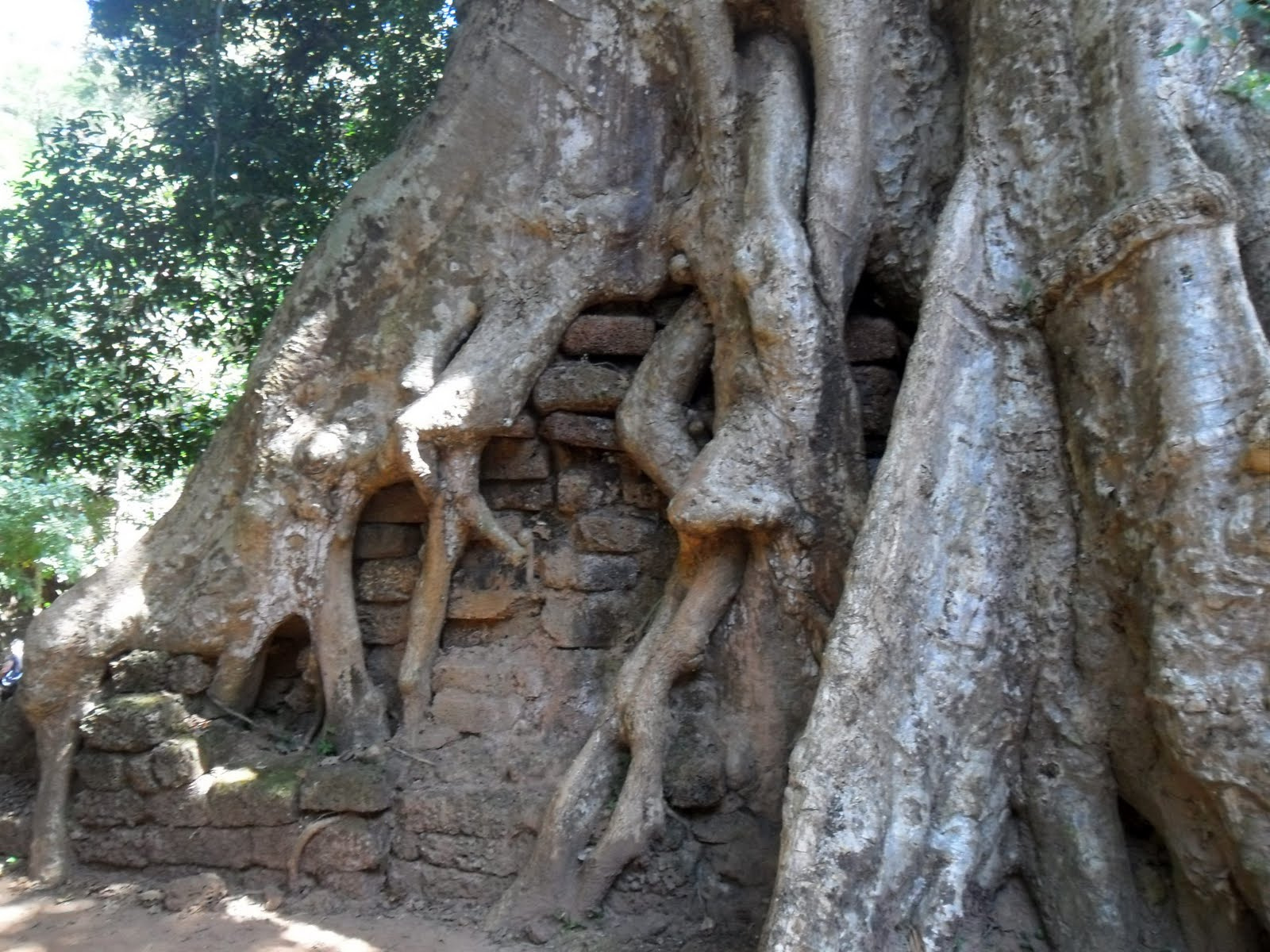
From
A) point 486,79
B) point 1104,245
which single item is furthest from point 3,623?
point 1104,245

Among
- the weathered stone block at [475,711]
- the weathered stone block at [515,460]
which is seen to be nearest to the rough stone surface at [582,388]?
the weathered stone block at [515,460]

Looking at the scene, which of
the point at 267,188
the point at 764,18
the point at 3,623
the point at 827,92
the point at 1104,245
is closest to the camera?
the point at 1104,245

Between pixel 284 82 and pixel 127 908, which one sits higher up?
pixel 284 82

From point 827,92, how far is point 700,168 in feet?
1.61

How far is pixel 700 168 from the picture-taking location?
12.2 ft

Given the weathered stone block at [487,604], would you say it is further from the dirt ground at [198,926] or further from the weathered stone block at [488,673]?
the dirt ground at [198,926]

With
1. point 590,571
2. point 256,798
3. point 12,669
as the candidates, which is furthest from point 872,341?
point 12,669

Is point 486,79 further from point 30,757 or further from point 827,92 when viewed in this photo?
point 30,757

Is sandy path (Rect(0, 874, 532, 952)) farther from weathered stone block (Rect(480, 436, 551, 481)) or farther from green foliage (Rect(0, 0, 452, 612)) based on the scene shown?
green foliage (Rect(0, 0, 452, 612))

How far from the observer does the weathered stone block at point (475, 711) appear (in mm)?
3615

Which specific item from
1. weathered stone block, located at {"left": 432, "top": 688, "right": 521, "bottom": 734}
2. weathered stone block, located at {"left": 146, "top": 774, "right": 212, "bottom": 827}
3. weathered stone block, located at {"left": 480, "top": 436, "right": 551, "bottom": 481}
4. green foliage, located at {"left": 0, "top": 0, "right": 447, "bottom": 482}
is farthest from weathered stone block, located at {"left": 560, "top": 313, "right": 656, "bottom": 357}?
green foliage, located at {"left": 0, "top": 0, "right": 447, "bottom": 482}

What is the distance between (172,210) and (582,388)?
2.79 metres

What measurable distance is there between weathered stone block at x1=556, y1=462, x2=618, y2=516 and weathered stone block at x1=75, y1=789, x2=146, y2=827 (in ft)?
5.67

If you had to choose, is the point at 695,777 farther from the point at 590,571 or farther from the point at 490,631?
the point at 490,631
